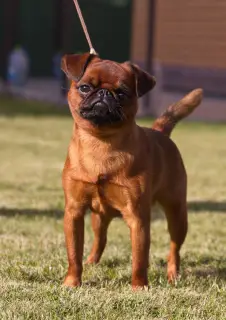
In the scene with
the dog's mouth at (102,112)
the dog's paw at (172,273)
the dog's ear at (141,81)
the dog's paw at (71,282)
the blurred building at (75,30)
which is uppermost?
the dog's ear at (141,81)

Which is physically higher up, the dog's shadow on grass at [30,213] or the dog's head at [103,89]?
the dog's head at [103,89]

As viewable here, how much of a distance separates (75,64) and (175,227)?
4.43ft

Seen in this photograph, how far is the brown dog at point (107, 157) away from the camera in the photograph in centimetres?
453

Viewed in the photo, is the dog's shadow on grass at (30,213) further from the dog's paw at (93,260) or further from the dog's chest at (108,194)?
the dog's chest at (108,194)

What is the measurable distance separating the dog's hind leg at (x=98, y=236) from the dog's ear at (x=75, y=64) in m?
1.16

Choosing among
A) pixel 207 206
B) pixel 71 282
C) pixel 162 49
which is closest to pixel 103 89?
pixel 71 282

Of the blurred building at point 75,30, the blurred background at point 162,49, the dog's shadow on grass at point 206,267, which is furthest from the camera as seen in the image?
the blurred building at point 75,30

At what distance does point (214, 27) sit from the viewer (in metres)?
18.8

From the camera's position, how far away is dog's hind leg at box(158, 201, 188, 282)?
530 centimetres

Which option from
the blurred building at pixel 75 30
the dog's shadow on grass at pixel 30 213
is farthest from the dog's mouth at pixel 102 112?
the blurred building at pixel 75 30

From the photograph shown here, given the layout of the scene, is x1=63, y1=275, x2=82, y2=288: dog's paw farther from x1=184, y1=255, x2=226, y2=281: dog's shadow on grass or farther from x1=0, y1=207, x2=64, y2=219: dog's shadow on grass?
x1=0, y1=207, x2=64, y2=219: dog's shadow on grass

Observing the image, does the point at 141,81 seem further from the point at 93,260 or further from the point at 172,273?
the point at 93,260

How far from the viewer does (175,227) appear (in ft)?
17.6

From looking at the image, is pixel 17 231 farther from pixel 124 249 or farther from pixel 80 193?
pixel 80 193
